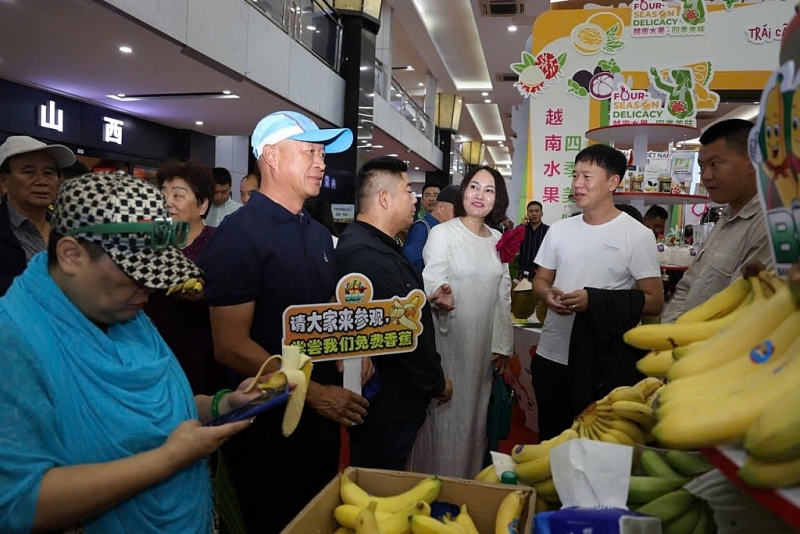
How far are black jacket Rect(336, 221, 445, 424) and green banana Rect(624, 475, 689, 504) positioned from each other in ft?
3.85

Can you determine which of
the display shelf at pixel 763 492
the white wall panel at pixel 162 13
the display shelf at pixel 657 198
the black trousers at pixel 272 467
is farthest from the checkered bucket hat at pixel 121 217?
the white wall panel at pixel 162 13

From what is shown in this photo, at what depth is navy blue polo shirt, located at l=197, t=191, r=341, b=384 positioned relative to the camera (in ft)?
6.13

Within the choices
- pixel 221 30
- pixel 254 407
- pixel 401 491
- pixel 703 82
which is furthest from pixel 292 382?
pixel 703 82

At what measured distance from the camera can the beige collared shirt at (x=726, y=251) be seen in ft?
6.97

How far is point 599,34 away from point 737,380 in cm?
640

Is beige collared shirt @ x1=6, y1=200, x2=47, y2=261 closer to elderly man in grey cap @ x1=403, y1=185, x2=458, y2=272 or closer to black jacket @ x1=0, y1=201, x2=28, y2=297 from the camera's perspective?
black jacket @ x1=0, y1=201, x2=28, y2=297

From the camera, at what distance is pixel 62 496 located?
1011mm

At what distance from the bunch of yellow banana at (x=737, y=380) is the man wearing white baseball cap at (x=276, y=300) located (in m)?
1.24

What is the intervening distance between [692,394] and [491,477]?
34.4 inches

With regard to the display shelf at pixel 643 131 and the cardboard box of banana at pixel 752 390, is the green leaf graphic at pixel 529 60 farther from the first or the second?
the cardboard box of banana at pixel 752 390

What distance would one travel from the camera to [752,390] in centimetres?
77

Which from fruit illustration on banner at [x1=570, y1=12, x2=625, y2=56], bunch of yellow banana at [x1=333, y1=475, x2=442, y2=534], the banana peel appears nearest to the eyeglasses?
the banana peel

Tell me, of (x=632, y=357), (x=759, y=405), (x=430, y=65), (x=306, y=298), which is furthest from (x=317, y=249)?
(x=430, y=65)

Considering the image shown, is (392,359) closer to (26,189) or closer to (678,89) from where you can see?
(26,189)
